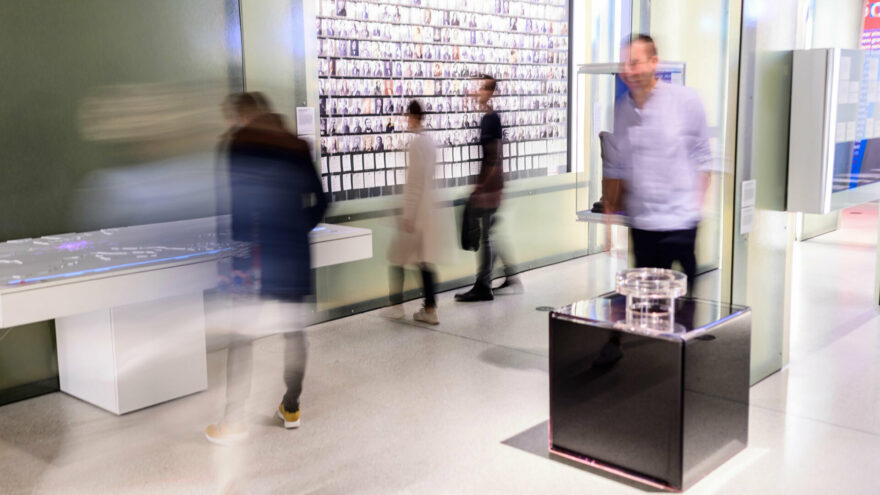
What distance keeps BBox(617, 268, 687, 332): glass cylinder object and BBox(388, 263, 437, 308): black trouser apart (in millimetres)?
2576

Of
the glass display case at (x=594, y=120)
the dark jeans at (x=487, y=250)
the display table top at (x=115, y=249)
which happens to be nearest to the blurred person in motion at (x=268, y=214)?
the display table top at (x=115, y=249)

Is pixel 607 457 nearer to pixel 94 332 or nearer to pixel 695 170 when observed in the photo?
pixel 695 170

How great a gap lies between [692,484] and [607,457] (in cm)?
34

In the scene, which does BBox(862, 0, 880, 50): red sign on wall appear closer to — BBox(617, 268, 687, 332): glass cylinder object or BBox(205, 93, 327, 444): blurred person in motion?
BBox(617, 268, 687, 332): glass cylinder object

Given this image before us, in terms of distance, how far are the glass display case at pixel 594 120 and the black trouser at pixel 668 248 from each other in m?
1.35

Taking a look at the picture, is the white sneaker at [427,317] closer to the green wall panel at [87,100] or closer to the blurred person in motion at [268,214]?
the green wall panel at [87,100]

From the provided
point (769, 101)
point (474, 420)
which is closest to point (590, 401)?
point (474, 420)

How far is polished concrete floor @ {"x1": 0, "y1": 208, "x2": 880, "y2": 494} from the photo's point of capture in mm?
3459

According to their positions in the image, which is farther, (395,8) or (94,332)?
(395,8)

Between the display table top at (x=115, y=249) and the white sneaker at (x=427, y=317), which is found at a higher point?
the display table top at (x=115, y=249)

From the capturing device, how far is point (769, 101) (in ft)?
14.8

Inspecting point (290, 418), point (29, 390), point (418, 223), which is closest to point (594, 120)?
point (418, 223)

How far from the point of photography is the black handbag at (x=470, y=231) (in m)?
6.54

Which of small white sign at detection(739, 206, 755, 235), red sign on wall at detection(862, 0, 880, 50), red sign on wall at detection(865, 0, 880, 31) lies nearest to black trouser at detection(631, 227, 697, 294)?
small white sign at detection(739, 206, 755, 235)
